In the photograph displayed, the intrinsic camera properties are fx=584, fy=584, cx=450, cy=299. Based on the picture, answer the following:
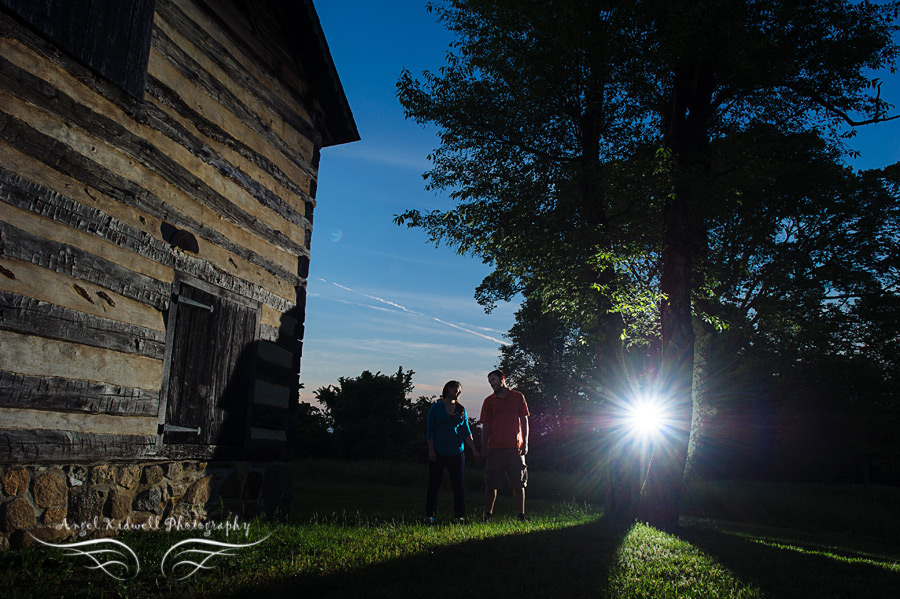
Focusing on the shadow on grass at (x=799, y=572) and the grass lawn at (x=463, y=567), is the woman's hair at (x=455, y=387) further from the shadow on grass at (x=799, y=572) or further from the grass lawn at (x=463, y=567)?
the shadow on grass at (x=799, y=572)

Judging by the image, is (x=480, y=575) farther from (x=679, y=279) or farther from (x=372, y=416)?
(x=372, y=416)

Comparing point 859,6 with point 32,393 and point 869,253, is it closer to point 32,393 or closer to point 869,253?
point 869,253

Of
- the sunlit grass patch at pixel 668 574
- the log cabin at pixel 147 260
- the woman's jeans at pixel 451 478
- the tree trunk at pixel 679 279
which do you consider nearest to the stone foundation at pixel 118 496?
the log cabin at pixel 147 260

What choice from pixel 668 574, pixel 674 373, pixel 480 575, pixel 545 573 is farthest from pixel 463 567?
pixel 674 373

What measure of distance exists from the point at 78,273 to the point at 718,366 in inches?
847

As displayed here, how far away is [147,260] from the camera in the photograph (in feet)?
20.4

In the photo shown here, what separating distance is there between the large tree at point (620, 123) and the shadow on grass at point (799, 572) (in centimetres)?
287

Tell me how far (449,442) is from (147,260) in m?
4.49

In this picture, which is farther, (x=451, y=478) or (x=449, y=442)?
(x=449, y=442)

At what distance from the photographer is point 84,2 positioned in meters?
5.84

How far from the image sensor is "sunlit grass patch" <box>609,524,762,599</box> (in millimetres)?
4602

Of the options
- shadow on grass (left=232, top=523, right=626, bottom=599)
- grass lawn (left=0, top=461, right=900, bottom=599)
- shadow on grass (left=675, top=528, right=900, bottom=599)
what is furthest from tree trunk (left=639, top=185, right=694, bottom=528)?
shadow on grass (left=232, top=523, right=626, bottom=599)

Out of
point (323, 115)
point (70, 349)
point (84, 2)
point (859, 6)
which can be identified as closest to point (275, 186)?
point (323, 115)

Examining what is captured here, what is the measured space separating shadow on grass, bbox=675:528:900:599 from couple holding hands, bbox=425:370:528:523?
251cm
